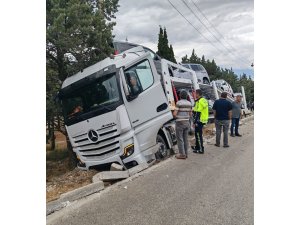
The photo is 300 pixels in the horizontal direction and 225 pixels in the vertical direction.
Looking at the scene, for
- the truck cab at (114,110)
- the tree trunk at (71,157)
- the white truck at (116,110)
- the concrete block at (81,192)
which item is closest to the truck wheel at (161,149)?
the white truck at (116,110)

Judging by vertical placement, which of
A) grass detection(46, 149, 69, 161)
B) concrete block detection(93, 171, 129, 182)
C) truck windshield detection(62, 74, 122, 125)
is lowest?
concrete block detection(93, 171, 129, 182)

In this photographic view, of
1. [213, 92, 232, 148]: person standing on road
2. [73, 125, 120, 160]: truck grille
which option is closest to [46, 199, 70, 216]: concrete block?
[73, 125, 120, 160]: truck grille

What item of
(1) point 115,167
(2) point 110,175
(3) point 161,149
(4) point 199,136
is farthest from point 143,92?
(2) point 110,175

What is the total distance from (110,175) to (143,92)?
1398 mm

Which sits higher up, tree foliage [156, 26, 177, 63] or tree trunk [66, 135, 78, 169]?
tree foliage [156, 26, 177, 63]

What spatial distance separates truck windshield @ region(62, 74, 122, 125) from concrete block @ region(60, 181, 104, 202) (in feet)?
4.04

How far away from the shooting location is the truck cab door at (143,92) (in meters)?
4.95

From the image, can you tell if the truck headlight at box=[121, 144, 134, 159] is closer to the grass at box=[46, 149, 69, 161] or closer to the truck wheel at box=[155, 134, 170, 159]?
the truck wheel at box=[155, 134, 170, 159]

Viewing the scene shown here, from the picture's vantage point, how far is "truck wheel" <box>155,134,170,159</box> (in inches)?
218

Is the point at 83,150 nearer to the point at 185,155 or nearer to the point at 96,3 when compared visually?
the point at 185,155
